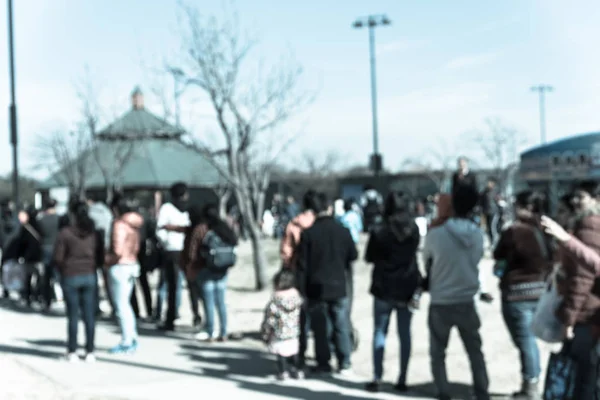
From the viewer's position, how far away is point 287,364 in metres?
8.62

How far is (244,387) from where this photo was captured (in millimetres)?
8297

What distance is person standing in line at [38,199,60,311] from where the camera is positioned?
1388cm

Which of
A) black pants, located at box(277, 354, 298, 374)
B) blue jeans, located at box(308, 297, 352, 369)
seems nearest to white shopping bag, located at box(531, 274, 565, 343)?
blue jeans, located at box(308, 297, 352, 369)

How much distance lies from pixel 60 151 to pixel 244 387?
26314 mm

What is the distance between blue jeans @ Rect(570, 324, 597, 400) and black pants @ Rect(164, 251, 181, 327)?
275 inches

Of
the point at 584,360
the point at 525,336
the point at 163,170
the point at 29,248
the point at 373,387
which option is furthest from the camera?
the point at 163,170

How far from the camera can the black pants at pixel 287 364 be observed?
852 cm

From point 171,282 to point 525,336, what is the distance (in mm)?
5618

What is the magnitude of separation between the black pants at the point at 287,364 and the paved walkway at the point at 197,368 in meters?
0.15

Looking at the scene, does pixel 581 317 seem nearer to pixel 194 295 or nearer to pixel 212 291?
pixel 212 291

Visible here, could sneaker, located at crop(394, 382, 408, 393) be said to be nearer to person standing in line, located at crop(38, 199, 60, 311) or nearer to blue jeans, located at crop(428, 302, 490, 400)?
blue jeans, located at crop(428, 302, 490, 400)

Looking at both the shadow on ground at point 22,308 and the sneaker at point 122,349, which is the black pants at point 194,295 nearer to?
the sneaker at point 122,349

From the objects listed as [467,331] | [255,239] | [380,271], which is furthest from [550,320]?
[255,239]

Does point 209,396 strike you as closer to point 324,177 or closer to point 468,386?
point 468,386
